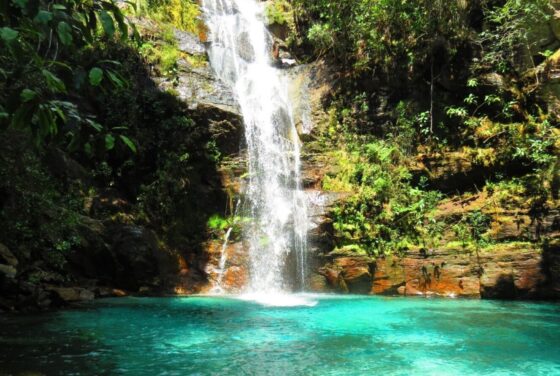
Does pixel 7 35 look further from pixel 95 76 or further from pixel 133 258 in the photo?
pixel 133 258

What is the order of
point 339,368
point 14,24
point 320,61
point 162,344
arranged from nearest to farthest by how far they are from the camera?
point 14,24 < point 339,368 < point 162,344 < point 320,61

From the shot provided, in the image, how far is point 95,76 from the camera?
2.32 metres

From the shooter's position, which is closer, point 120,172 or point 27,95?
point 27,95

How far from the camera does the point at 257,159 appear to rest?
15.8 meters

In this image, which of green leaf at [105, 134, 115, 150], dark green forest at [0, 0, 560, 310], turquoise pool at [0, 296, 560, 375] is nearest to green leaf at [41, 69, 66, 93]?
green leaf at [105, 134, 115, 150]

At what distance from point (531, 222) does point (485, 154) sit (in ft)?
8.86

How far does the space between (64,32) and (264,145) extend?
13960 millimetres

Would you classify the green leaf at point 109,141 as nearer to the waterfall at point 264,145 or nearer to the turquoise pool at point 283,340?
the turquoise pool at point 283,340

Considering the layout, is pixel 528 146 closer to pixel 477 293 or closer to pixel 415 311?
pixel 477 293

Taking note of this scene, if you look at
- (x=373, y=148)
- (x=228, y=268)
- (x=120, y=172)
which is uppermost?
(x=373, y=148)

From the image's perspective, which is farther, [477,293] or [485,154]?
[485,154]

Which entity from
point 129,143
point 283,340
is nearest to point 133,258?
point 283,340

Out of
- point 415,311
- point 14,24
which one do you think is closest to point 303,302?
point 415,311

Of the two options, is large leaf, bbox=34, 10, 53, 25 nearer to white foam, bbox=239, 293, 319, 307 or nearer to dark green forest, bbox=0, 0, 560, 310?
dark green forest, bbox=0, 0, 560, 310
